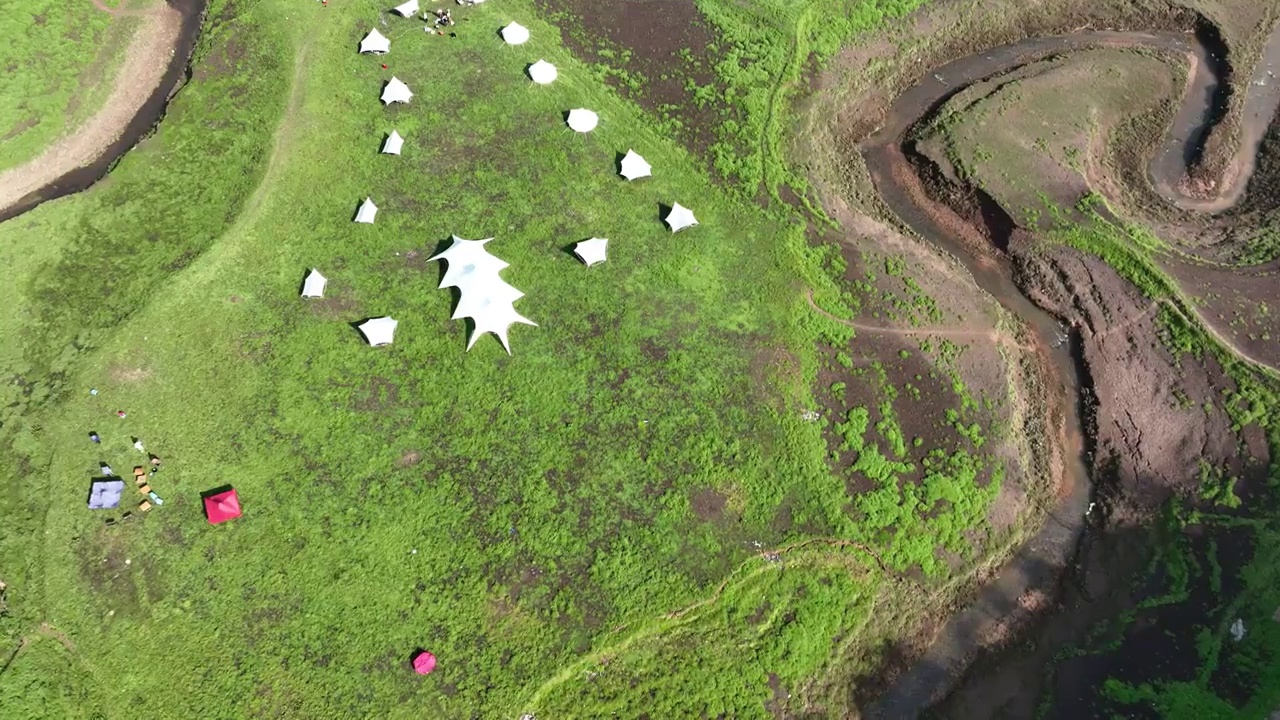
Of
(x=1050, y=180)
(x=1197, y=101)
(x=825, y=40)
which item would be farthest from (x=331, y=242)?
(x=1197, y=101)

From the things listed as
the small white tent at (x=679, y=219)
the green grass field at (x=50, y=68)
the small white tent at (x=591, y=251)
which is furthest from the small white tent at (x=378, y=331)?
the green grass field at (x=50, y=68)

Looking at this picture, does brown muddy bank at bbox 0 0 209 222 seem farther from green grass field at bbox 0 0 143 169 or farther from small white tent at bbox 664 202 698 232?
small white tent at bbox 664 202 698 232

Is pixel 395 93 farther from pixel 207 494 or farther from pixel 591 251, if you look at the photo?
pixel 207 494

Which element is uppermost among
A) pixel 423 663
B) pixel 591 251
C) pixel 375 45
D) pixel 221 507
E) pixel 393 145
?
pixel 375 45

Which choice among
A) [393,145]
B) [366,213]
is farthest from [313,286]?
[393,145]

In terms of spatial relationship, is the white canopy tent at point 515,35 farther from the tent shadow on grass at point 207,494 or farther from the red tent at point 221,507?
the red tent at point 221,507

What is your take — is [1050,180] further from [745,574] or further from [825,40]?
[745,574]
